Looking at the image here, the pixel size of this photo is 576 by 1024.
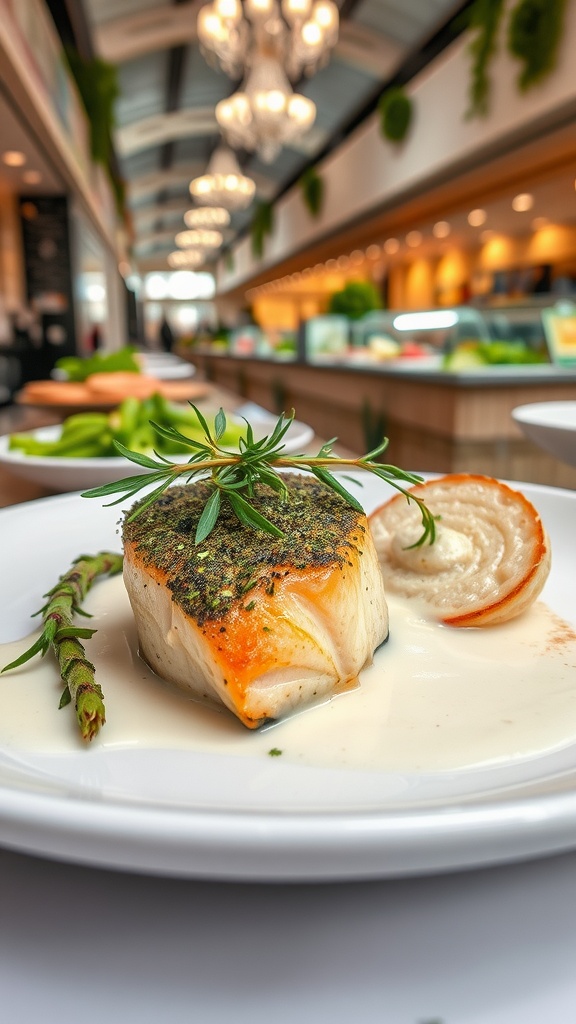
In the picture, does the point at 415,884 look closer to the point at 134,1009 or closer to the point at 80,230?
the point at 134,1009

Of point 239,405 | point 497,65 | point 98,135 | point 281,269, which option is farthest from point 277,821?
point 281,269

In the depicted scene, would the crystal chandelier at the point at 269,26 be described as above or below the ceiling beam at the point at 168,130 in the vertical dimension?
below

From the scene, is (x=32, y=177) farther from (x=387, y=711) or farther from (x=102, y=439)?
(x=387, y=711)

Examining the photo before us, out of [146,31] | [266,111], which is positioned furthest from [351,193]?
[146,31]

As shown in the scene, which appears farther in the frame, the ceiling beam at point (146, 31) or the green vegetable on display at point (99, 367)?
the ceiling beam at point (146, 31)

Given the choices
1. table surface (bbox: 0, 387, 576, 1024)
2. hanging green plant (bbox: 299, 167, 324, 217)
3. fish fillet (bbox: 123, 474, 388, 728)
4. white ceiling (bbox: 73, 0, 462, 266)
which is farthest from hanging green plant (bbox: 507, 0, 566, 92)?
hanging green plant (bbox: 299, 167, 324, 217)

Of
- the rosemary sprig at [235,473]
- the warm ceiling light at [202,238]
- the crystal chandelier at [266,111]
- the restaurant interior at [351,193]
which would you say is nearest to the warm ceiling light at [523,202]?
the restaurant interior at [351,193]

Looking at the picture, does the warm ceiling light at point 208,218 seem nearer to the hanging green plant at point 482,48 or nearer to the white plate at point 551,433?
the hanging green plant at point 482,48
